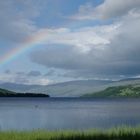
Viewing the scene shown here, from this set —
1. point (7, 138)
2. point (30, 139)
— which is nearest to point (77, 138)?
point (30, 139)

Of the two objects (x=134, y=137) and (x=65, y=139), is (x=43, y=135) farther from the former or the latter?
(x=134, y=137)

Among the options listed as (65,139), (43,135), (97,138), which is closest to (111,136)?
(97,138)

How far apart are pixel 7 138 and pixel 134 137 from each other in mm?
9913

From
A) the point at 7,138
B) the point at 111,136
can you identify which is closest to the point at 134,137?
the point at 111,136

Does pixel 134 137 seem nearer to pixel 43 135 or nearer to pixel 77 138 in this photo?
pixel 77 138

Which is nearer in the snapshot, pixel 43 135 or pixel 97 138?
pixel 97 138

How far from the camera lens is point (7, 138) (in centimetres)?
2977

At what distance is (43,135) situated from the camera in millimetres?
32312

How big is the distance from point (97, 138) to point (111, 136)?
1407 mm

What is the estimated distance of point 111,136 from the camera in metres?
30.3

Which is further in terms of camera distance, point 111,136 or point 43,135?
point 43,135

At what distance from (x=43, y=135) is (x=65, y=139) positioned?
359cm

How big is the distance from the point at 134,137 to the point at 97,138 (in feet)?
9.38

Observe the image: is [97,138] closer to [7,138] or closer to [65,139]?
[65,139]
